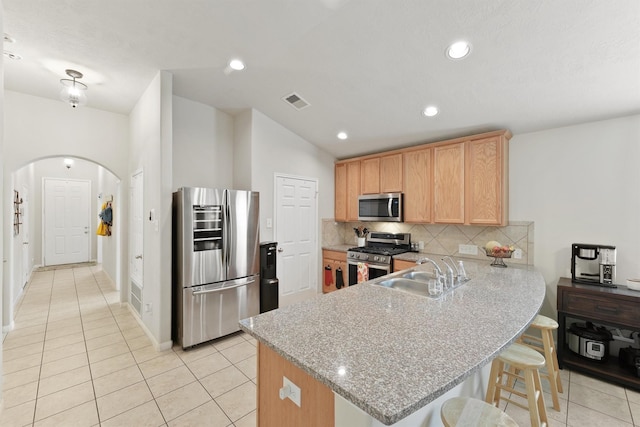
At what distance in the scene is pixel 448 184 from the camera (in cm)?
353

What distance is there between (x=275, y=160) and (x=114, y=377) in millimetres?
2996

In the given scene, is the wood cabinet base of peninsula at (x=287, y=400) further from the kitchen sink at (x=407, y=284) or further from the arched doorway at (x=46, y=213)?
the arched doorway at (x=46, y=213)

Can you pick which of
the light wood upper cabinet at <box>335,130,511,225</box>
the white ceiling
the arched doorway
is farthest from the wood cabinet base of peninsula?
the arched doorway

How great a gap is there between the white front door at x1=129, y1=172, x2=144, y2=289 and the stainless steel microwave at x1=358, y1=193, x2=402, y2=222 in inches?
123

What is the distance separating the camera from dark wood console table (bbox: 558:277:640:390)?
7.50 ft

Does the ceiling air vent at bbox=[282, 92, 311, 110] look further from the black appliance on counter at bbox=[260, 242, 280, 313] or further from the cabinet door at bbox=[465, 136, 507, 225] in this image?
the cabinet door at bbox=[465, 136, 507, 225]

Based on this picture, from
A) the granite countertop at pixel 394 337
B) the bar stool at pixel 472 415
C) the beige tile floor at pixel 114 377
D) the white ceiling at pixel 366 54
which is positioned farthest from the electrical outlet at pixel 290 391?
the white ceiling at pixel 366 54

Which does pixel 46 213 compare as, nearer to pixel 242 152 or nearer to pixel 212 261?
pixel 242 152

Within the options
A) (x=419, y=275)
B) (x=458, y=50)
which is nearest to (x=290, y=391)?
(x=419, y=275)

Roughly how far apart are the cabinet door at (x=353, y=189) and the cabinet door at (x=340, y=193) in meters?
0.08

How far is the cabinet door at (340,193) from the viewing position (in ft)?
15.7

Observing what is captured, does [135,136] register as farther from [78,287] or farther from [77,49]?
[78,287]

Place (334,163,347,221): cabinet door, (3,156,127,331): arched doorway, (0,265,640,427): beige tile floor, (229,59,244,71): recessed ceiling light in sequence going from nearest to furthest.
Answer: (0,265,640,427): beige tile floor → (229,59,244,71): recessed ceiling light → (334,163,347,221): cabinet door → (3,156,127,331): arched doorway

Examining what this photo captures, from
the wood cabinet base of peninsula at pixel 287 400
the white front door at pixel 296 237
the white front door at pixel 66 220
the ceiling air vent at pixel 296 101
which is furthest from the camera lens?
the white front door at pixel 66 220
